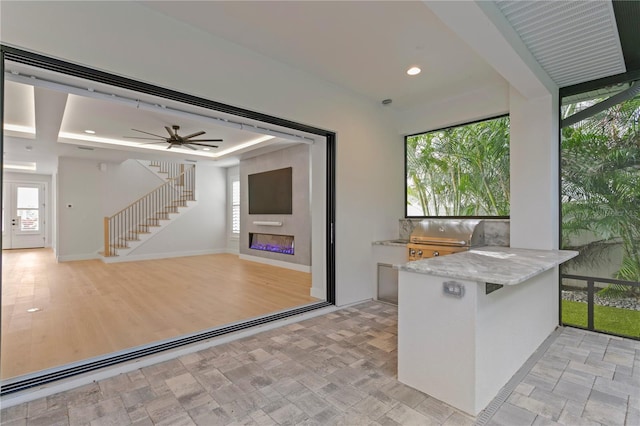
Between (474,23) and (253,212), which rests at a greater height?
(474,23)

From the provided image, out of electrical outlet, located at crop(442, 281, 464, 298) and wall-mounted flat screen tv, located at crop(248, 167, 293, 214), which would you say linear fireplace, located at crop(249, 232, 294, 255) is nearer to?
wall-mounted flat screen tv, located at crop(248, 167, 293, 214)

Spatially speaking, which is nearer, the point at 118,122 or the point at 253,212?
the point at 118,122

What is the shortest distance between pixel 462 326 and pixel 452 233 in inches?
80.7

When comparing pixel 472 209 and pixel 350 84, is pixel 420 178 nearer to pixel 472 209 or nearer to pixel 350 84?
pixel 472 209

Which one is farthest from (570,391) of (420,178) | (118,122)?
(118,122)

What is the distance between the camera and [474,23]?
6.28 ft

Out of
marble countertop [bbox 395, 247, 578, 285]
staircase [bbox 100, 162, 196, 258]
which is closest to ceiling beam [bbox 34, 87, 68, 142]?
staircase [bbox 100, 162, 196, 258]

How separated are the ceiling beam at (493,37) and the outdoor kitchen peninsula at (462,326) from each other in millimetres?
1531

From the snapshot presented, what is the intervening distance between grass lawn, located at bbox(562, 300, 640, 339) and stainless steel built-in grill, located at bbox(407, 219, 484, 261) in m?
1.08

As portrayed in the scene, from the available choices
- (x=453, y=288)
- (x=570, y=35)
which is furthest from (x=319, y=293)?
(x=570, y=35)

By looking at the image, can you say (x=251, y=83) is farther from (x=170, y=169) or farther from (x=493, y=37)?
(x=170, y=169)

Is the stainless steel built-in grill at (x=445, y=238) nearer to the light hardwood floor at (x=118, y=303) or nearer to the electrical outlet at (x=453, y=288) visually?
the light hardwood floor at (x=118, y=303)

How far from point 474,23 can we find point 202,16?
6.74 ft

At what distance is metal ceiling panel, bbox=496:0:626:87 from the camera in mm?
2012
